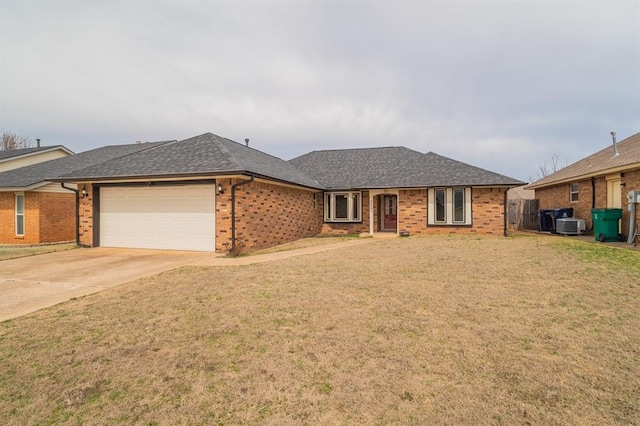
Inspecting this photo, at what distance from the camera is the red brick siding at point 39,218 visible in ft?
48.1

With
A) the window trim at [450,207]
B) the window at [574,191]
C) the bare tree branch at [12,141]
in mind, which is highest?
the bare tree branch at [12,141]

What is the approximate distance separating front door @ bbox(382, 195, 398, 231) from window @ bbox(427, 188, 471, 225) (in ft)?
10.7

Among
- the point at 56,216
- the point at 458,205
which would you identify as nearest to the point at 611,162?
the point at 458,205

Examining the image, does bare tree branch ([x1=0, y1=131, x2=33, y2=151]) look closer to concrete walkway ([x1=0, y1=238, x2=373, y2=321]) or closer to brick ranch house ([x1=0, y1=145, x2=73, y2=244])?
brick ranch house ([x1=0, y1=145, x2=73, y2=244])

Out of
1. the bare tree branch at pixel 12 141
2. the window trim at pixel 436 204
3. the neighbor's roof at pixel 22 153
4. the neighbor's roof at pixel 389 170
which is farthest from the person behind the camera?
the bare tree branch at pixel 12 141

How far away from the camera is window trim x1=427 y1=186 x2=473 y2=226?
51.5 ft

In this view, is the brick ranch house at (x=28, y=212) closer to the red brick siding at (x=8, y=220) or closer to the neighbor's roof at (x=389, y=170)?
the red brick siding at (x=8, y=220)

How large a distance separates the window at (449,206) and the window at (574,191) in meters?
7.07

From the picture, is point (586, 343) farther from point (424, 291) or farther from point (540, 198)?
point (540, 198)

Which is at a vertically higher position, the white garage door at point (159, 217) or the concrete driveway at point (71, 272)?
the white garage door at point (159, 217)

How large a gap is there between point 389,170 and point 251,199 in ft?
31.8

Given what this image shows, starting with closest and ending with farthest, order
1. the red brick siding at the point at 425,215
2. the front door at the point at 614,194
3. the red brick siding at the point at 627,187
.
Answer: the red brick siding at the point at 627,187
the front door at the point at 614,194
the red brick siding at the point at 425,215

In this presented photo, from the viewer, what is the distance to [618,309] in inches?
192

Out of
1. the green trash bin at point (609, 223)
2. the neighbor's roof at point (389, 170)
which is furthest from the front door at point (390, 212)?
the green trash bin at point (609, 223)
